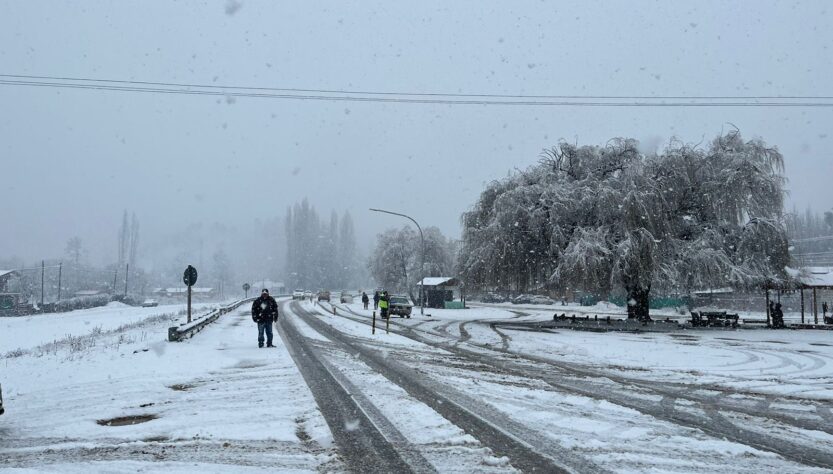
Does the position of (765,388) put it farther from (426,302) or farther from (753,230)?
(426,302)

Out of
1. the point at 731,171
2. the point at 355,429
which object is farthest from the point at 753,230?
the point at 355,429

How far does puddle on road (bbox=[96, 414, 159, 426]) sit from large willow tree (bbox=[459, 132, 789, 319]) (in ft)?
66.6

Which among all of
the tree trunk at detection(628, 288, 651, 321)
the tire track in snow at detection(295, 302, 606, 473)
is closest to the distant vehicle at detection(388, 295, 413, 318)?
the tree trunk at detection(628, 288, 651, 321)

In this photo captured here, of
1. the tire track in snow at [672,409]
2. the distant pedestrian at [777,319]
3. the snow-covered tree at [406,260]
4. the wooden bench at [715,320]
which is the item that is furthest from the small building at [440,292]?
the tire track in snow at [672,409]

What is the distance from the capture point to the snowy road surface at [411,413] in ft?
17.3

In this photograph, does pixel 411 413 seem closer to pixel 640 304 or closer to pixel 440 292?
pixel 640 304

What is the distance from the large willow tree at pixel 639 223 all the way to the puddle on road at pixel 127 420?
66.6 ft

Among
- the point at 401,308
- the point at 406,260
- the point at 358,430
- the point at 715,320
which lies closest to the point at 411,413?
the point at 358,430

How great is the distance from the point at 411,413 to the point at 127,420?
3610mm

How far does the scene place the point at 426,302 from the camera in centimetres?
6025

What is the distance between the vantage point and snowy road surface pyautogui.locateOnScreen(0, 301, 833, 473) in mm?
5258

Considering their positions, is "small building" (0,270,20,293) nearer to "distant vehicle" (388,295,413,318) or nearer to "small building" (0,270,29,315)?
"small building" (0,270,29,315)

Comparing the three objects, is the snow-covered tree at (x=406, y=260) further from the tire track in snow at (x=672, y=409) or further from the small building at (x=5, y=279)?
the tire track in snow at (x=672, y=409)

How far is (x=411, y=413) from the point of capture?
7215mm
